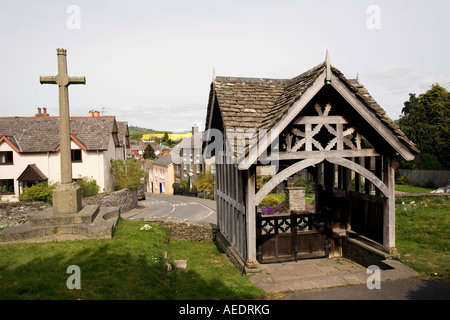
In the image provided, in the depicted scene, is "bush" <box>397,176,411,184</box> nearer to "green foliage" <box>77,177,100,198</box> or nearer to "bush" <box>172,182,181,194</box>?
"bush" <box>172,182,181,194</box>

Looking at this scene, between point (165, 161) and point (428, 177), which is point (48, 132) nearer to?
point (165, 161)

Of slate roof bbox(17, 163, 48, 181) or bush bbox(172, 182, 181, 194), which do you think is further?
bush bbox(172, 182, 181, 194)

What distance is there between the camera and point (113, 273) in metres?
7.31

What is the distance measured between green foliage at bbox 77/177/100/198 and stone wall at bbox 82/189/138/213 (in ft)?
3.58

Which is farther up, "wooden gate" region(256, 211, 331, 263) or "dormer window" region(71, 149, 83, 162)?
"dormer window" region(71, 149, 83, 162)

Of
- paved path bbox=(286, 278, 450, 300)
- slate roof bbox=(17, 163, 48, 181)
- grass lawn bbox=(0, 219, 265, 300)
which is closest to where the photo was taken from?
grass lawn bbox=(0, 219, 265, 300)

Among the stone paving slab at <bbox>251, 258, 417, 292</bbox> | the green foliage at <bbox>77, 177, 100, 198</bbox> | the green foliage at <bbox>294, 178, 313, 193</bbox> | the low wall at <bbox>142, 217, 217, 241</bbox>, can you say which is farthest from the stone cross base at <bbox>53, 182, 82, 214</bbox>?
the green foliage at <bbox>294, 178, 313, 193</bbox>

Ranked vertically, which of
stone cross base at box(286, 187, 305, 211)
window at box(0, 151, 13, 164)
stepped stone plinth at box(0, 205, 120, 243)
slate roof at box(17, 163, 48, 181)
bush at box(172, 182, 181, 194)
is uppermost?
window at box(0, 151, 13, 164)

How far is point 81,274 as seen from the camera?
7.22 m

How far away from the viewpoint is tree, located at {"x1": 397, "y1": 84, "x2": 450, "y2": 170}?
122 feet

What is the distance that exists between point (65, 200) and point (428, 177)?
3787 centimetres

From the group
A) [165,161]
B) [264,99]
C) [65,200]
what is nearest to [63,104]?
[65,200]
